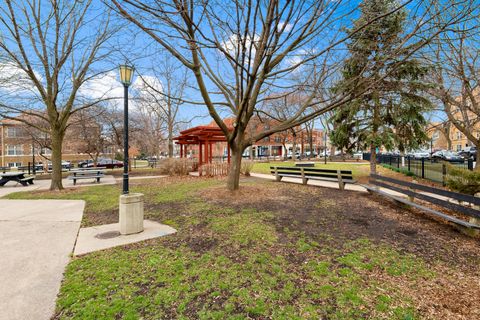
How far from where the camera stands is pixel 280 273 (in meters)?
3.10

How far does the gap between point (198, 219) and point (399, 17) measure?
1245cm

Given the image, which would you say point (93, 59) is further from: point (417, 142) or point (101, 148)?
point (417, 142)

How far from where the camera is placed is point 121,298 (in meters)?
2.59

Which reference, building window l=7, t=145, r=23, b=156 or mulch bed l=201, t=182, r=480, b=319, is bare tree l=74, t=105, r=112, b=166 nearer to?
mulch bed l=201, t=182, r=480, b=319

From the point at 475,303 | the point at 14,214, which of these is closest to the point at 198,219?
the point at 475,303

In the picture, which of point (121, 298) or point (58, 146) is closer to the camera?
point (121, 298)

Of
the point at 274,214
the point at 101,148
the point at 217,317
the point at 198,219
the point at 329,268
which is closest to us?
the point at 217,317

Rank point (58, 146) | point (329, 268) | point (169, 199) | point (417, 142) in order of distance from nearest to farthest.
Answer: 1. point (329, 268)
2. point (169, 199)
3. point (58, 146)
4. point (417, 142)

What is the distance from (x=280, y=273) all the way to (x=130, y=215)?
10.1ft

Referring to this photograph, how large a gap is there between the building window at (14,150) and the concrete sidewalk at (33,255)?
45.5 m

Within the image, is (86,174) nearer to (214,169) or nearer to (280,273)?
(214,169)

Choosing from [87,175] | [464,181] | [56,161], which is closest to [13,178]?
[87,175]

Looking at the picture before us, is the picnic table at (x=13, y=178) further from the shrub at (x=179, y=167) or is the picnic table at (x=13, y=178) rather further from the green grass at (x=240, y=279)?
the green grass at (x=240, y=279)

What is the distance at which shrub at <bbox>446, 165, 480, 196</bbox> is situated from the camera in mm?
5520
